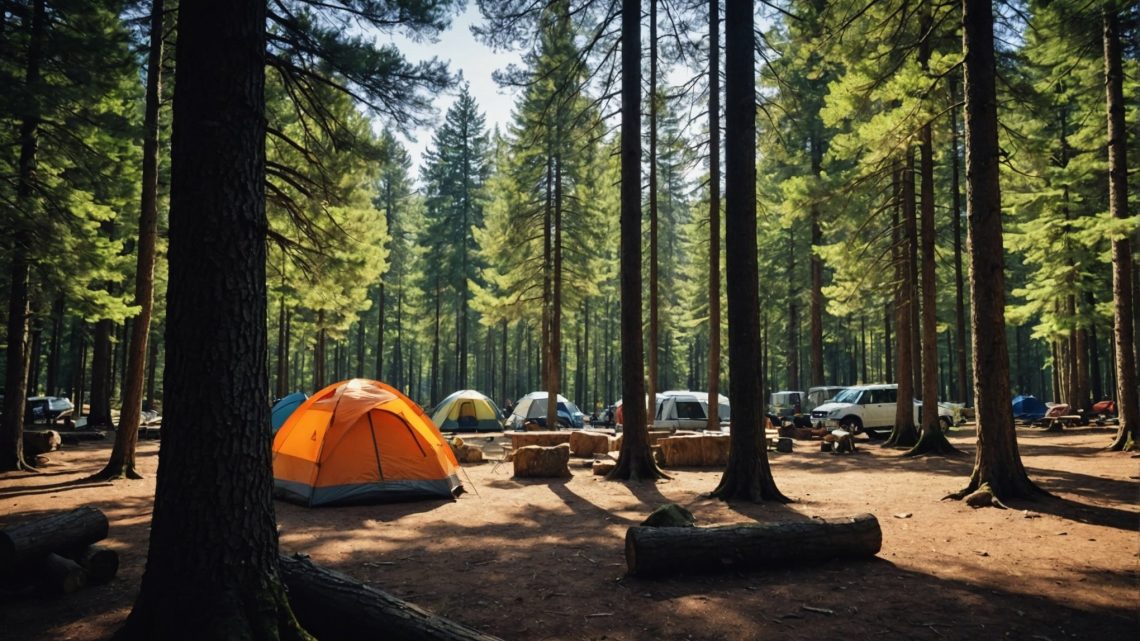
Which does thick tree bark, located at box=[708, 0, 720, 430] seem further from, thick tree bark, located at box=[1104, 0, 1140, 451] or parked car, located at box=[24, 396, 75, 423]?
parked car, located at box=[24, 396, 75, 423]

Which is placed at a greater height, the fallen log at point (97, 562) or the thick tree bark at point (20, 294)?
the thick tree bark at point (20, 294)

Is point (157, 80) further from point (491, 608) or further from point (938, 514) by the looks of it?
point (938, 514)

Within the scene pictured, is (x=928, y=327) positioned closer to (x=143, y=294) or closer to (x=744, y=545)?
(x=744, y=545)

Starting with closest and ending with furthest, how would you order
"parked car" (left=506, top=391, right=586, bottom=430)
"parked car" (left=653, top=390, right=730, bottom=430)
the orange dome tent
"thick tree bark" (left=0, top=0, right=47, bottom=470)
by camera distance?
the orange dome tent → "thick tree bark" (left=0, top=0, right=47, bottom=470) → "parked car" (left=653, top=390, right=730, bottom=430) → "parked car" (left=506, top=391, right=586, bottom=430)

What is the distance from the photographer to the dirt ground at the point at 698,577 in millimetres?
4199

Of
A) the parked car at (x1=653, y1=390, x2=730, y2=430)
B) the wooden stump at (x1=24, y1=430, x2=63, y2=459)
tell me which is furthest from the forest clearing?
→ the parked car at (x1=653, y1=390, x2=730, y2=430)

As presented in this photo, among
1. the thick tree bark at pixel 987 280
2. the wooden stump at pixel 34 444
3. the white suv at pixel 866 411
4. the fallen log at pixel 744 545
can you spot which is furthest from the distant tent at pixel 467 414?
the fallen log at pixel 744 545

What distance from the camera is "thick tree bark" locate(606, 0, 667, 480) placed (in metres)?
11.1

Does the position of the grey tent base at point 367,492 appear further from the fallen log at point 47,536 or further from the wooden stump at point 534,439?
the wooden stump at point 534,439

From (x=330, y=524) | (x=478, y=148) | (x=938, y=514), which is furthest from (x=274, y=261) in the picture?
(x=478, y=148)

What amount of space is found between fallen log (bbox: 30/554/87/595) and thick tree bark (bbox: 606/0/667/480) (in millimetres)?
7920

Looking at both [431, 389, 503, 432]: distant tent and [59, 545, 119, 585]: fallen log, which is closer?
[59, 545, 119, 585]: fallen log

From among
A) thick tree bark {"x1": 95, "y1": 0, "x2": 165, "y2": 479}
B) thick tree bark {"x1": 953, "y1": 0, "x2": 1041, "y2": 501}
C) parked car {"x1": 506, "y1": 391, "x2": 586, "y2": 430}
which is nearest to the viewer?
thick tree bark {"x1": 953, "y1": 0, "x2": 1041, "y2": 501}

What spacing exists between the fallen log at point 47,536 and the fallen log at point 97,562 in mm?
121
